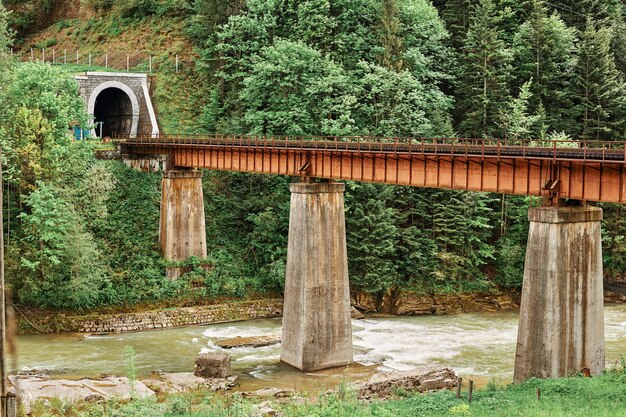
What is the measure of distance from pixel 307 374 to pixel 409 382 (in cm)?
727

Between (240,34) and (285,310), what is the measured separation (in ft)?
121

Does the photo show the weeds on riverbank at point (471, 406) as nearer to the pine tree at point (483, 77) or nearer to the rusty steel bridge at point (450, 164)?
the rusty steel bridge at point (450, 164)

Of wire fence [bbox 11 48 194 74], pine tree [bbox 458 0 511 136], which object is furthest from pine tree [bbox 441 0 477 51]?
wire fence [bbox 11 48 194 74]

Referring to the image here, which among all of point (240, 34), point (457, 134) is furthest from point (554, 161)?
point (240, 34)

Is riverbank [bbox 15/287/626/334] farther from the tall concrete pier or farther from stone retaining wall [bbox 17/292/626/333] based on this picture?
the tall concrete pier

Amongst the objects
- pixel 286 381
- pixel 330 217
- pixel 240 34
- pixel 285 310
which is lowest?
pixel 286 381

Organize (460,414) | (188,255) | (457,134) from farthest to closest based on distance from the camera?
(457,134), (188,255), (460,414)

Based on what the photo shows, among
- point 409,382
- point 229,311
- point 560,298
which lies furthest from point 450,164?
point 229,311

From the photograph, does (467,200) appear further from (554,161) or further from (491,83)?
(554,161)

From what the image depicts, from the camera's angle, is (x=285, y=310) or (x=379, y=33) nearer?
(x=285, y=310)

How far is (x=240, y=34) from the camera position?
73875mm

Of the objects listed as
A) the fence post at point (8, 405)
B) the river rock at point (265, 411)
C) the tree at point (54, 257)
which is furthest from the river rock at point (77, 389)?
the fence post at point (8, 405)

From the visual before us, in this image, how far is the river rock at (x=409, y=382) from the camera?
34.5 m

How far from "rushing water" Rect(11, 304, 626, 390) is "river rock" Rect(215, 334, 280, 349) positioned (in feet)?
1.68
